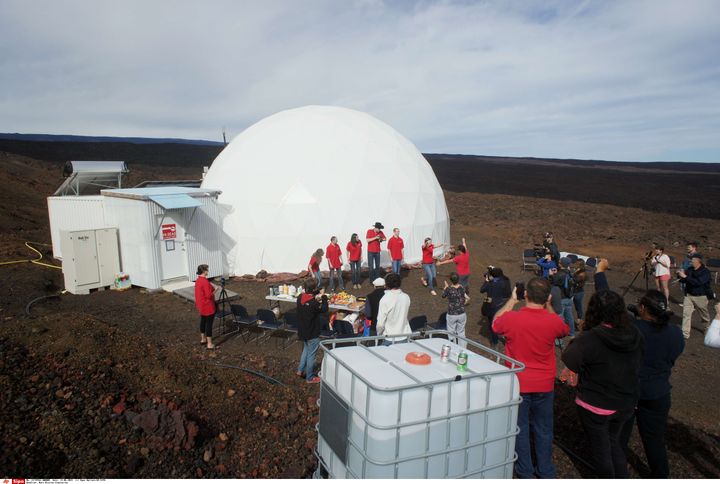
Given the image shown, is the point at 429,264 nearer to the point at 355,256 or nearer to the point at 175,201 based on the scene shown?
the point at 355,256

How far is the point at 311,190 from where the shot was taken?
15.0 meters

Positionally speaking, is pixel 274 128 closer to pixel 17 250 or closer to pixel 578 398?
pixel 17 250

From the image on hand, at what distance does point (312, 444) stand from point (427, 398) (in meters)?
2.28

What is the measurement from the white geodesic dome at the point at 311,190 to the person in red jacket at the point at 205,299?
6.36 m

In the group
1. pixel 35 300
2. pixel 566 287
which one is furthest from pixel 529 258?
pixel 35 300

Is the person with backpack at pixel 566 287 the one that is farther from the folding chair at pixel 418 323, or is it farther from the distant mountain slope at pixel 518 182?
the distant mountain slope at pixel 518 182

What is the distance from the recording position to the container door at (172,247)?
12.7 m

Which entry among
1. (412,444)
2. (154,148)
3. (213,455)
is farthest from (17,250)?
(154,148)

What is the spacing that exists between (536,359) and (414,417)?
139 centimetres

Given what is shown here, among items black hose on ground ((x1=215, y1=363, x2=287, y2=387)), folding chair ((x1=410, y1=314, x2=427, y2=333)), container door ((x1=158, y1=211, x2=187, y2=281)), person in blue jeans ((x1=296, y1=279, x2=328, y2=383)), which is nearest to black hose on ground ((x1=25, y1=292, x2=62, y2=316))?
container door ((x1=158, y1=211, x2=187, y2=281))

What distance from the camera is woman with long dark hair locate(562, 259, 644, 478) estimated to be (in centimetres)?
368

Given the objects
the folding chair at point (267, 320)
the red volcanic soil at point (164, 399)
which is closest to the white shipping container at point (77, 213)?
the red volcanic soil at point (164, 399)

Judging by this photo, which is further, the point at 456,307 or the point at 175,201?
the point at 175,201

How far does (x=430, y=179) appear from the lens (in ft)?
59.4
